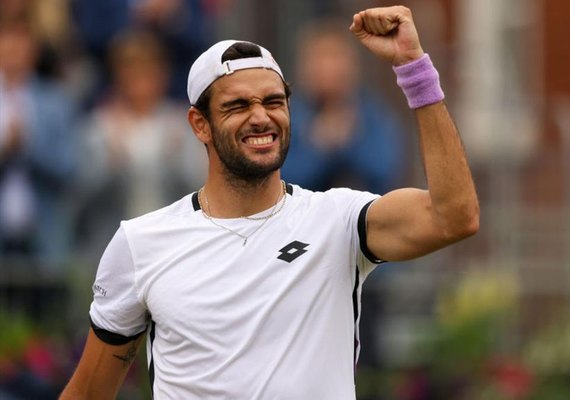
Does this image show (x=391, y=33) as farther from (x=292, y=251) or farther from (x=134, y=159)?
(x=134, y=159)

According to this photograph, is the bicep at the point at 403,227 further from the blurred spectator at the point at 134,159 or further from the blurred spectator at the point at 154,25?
the blurred spectator at the point at 154,25

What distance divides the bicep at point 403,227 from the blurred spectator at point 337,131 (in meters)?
5.00

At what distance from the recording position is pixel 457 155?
625cm

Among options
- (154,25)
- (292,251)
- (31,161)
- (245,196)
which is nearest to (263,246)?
(292,251)

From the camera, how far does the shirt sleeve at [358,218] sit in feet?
21.8

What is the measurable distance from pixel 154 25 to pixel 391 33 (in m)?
6.31

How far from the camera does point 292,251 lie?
6684 mm

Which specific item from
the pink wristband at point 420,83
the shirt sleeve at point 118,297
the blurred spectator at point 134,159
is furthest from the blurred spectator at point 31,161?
the pink wristband at point 420,83

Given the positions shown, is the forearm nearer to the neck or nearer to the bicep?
the bicep

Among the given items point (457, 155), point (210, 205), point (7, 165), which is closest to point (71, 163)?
point (7, 165)

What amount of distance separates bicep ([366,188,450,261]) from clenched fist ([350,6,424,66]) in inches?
19.9

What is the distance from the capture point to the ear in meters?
6.92

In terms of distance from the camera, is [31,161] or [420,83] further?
[31,161]

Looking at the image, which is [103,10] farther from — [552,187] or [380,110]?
[552,187]
